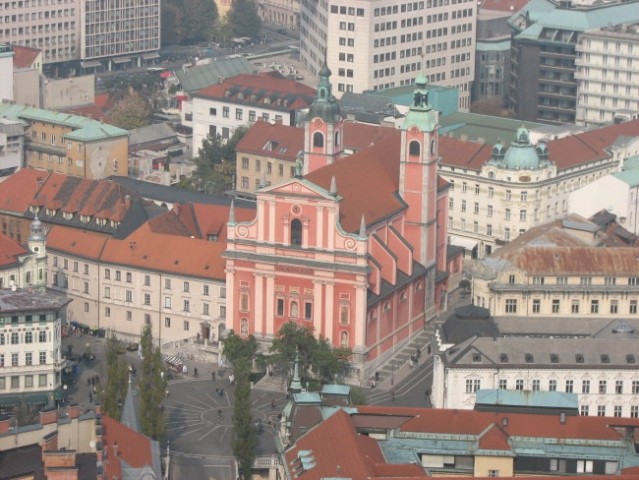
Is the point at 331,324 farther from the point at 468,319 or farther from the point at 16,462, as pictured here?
the point at 16,462

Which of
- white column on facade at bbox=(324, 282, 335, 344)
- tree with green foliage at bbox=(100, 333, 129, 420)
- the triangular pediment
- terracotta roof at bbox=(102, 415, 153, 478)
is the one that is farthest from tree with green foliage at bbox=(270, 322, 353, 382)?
terracotta roof at bbox=(102, 415, 153, 478)

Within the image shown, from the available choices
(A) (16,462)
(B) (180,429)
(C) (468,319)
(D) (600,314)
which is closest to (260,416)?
(B) (180,429)

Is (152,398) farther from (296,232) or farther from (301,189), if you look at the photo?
(301,189)

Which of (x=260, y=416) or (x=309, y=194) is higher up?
(x=309, y=194)

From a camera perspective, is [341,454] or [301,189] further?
[301,189]

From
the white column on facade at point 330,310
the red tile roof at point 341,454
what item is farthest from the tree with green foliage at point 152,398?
the white column on facade at point 330,310

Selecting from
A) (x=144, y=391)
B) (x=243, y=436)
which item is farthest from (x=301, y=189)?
(x=243, y=436)
